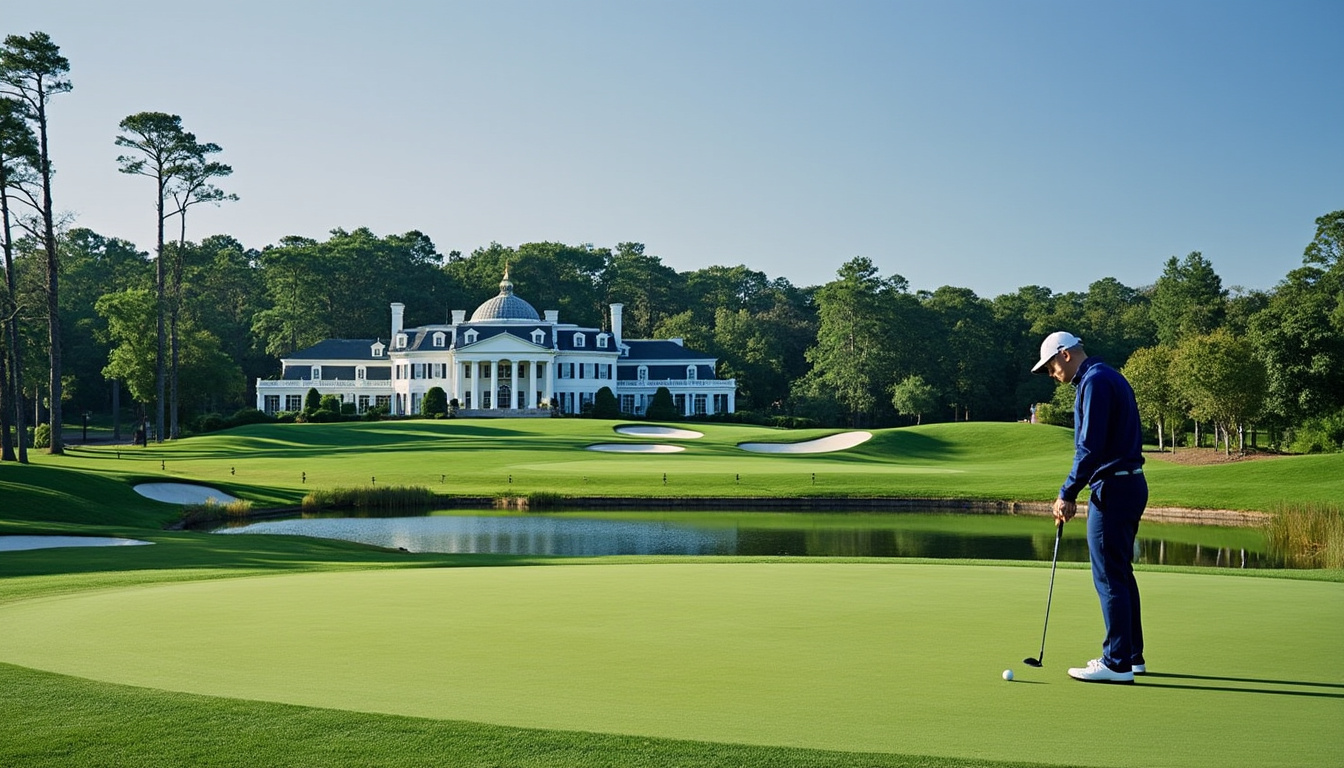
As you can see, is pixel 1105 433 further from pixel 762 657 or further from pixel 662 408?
pixel 662 408

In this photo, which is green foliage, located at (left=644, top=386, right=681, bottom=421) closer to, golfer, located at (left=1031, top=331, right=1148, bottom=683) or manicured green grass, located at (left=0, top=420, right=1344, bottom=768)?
manicured green grass, located at (left=0, top=420, right=1344, bottom=768)

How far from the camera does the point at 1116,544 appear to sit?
6812 millimetres

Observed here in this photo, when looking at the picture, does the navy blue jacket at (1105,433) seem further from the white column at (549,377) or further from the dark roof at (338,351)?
the dark roof at (338,351)

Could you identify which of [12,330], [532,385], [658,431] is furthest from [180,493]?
[532,385]

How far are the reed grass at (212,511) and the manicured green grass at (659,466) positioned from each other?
226 centimetres

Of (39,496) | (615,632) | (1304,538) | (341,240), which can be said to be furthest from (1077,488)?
(341,240)

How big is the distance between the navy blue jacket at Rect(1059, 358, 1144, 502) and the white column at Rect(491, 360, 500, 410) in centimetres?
7972

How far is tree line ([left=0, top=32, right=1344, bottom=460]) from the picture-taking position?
47.2 m

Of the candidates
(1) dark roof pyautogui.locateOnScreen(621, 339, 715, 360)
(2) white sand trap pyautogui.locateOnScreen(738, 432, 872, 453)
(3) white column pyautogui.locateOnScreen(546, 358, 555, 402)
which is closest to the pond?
(2) white sand trap pyautogui.locateOnScreen(738, 432, 872, 453)

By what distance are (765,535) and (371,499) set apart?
13.4 m

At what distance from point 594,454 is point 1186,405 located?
90.1ft

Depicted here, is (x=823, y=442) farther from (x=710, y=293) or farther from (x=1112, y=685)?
(x=710, y=293)

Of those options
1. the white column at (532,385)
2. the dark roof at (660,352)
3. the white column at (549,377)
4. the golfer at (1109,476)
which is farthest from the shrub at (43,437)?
Answer: the golfer at (1109,476)

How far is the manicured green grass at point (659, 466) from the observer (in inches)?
1351
